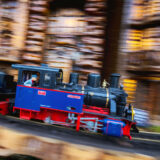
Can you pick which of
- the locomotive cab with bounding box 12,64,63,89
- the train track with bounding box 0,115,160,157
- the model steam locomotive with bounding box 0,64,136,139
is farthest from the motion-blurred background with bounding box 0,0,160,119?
the train track with bounding box 0,115,160,157

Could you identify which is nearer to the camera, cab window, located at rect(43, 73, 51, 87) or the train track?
the train track

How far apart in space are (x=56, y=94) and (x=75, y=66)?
12.0ft

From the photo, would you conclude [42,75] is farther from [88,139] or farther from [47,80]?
[88,139]

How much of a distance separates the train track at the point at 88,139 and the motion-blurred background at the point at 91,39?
11.5 feet

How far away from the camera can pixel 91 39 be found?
7504 mm

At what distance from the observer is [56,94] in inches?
175

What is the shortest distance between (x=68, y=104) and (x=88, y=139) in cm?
120

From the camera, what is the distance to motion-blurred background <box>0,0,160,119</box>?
7.10 m

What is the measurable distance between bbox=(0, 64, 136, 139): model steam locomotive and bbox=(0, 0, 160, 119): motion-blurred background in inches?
115

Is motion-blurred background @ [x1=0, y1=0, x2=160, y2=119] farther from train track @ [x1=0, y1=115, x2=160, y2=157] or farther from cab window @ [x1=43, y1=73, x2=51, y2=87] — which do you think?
train track @ [x1=0, y1=115, x2=160, y2=157]

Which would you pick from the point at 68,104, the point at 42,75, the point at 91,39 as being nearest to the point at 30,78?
the point at 42,75

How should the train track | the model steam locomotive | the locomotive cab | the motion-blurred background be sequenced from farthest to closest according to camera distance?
the motion-blurred background, the locomotive cab, the model steam locomotive, the train track

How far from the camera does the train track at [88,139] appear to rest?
359cm

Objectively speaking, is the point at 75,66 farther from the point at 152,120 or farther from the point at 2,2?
the point at 2,2
